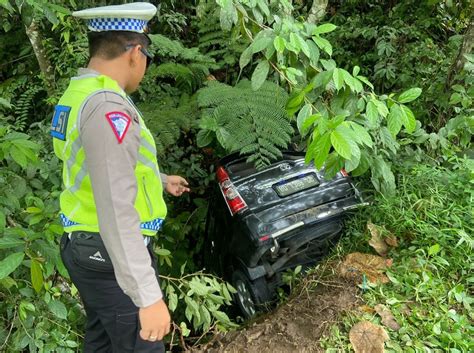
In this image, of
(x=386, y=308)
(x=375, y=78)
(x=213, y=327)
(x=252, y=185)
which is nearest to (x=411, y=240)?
(x=386, y=308)

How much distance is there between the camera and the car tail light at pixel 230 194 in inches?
123

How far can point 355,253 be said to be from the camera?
2.89 meters

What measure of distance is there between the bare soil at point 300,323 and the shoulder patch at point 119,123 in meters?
1.43

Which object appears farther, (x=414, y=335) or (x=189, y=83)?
(x=189, y=83)

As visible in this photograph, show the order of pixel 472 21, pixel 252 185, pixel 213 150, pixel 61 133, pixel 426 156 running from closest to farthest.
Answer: pixel 61 133 → pixel 252 185 → pixel 426 156 → pixel 472 21 → pixel 213 150

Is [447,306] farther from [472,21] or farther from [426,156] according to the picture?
[472,21]

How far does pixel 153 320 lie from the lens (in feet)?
5.55

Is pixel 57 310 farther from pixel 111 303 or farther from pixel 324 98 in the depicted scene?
pixel 324 98

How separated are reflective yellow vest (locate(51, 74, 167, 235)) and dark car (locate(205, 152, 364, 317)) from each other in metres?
1.08

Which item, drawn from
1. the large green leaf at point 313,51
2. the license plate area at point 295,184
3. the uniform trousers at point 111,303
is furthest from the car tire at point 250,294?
the large green leaf at point 313,51

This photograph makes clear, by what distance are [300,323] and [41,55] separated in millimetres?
3682

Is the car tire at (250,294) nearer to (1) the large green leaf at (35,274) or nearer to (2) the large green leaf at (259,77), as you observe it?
(2) the large green leaf at (259,77)

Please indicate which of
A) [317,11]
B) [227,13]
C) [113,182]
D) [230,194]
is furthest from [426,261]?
[317,11]

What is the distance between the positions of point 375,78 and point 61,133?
3.83 m
